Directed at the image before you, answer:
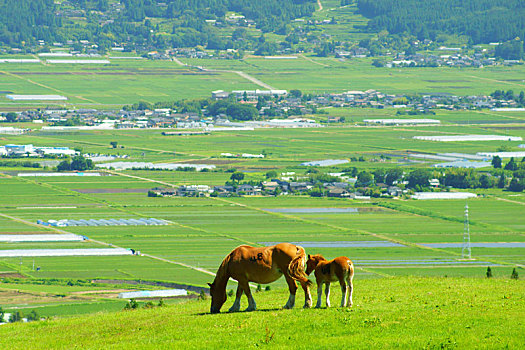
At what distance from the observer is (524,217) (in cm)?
8725

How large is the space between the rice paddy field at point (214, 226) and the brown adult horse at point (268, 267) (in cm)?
1278

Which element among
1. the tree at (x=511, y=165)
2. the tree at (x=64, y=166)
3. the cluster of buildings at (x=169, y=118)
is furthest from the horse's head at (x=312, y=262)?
the cluster of buildings at (x=169, y=118)

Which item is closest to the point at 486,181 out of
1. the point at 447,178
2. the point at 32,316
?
the point at 447,178

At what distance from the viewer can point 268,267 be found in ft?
72.5

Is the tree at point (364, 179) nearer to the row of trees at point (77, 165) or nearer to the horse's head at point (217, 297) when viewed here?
the row of trees at point (77, 165)

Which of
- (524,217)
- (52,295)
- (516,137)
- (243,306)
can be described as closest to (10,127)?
(516,137)

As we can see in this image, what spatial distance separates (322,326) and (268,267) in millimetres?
2334

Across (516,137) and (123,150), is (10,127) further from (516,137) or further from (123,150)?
(516,137)

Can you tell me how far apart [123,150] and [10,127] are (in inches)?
1290

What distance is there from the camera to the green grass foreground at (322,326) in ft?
62.8

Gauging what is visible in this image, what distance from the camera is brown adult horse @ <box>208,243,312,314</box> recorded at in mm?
21875

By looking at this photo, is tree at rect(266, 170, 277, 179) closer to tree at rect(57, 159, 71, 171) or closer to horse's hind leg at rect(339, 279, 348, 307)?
tree at rect(57, 159, 71, 171)

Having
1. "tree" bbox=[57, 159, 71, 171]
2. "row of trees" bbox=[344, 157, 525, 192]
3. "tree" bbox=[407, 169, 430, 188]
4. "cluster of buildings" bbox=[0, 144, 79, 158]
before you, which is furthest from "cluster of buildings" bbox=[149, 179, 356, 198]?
"cluster of buildings" bbox=[0, 144, 79, 158]

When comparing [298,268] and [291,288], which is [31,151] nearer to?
[291,288]
